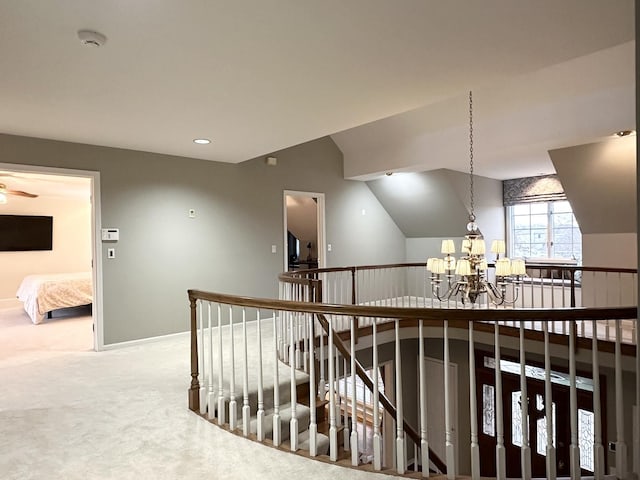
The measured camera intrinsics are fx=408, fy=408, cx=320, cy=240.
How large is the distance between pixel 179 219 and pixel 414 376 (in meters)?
4.66

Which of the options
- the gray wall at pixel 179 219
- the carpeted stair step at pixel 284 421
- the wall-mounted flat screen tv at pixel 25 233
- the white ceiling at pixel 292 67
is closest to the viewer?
the white ceiling at pixel 292 67

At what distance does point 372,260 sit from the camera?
7.64 meters

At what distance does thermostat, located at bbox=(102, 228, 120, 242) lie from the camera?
185 inches

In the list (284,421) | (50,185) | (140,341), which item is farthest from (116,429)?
(50,185)

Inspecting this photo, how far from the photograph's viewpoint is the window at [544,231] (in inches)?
274

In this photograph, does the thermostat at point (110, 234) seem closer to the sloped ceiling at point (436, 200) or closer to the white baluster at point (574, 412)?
the sloped ceiling at point (436, 200)

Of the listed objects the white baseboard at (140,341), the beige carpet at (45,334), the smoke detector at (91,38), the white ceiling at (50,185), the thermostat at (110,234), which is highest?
the smoke detector at (91,38)

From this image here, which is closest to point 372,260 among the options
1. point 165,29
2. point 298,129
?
point 298,129

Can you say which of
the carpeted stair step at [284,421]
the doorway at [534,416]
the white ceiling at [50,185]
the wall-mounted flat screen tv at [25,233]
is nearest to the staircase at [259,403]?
the carpeted stair step at [284,421]

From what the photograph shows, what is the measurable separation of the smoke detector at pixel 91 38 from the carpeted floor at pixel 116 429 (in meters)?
2.37

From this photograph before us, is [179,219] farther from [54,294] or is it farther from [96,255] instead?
[54,294]

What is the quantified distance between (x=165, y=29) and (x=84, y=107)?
1.62m

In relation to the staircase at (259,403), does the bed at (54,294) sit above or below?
above

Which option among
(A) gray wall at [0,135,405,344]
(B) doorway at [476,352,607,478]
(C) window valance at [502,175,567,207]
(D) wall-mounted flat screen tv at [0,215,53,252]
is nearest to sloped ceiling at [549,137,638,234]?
(C) window valance at [502,175,567,207]
